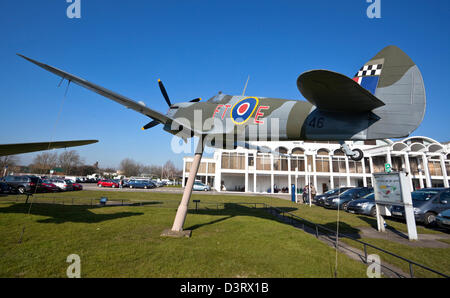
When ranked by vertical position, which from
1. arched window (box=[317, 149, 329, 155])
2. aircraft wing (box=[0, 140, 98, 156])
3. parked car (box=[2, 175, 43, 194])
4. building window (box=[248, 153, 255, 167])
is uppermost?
arched window (box=[317, 149, 329, 155])

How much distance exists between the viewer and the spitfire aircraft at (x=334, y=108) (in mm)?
3777

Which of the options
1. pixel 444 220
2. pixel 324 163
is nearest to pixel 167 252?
pixel 444 220

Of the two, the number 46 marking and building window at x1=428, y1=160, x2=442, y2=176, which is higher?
building window at x1=428, y1=160, x2=442, y2=176

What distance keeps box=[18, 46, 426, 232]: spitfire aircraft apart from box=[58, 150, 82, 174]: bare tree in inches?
3376

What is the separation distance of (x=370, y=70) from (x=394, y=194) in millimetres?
6827

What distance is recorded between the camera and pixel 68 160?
71.6 metres

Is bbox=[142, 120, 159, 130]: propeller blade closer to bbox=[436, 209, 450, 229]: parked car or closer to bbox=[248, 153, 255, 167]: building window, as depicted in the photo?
bbox=[436, 209, 450, 229]: parked car

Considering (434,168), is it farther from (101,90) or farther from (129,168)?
(129,168)

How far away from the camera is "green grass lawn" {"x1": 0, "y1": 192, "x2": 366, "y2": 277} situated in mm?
3918

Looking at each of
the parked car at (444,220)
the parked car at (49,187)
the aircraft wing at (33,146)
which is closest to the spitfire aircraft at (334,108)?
the aircraft wing at (33,146)

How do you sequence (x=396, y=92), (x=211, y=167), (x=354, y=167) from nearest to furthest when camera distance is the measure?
(x=396, y=92), (x=354, y=167), (x=211, y=167)

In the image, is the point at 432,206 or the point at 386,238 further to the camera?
the point at 432,206

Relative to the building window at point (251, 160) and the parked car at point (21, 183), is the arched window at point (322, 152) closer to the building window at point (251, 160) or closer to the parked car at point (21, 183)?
the building window at point (251, 160)

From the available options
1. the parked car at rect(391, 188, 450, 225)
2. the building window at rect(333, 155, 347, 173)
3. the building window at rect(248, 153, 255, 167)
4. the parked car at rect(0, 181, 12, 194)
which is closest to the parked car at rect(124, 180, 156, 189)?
the parked car at rect(0, 181, 12, 194)
